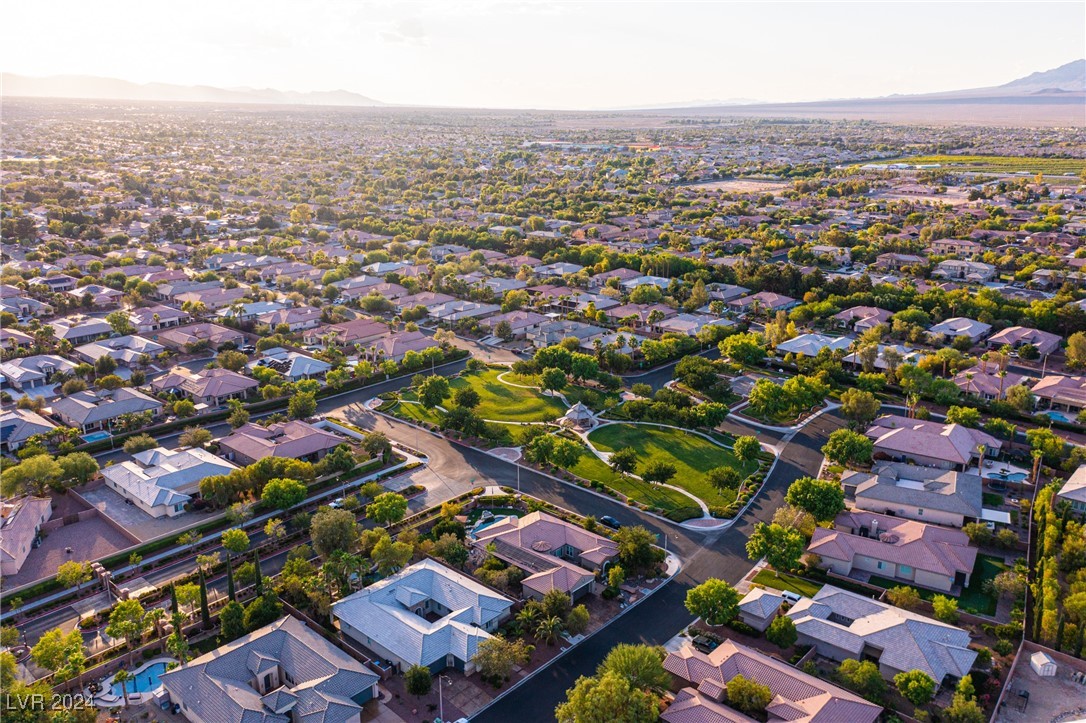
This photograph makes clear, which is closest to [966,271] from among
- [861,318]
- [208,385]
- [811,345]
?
[861,318]

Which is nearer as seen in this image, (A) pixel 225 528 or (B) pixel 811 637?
(B) pixel 811 637

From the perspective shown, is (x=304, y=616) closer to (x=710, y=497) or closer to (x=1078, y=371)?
(x=710, y=497)

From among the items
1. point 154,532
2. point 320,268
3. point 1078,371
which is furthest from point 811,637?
point 320,268

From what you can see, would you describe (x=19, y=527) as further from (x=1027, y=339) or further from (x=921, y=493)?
(x=1027, y=339)

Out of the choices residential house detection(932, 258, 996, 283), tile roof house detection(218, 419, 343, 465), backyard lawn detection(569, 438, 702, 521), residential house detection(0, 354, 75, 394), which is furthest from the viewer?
residential house detection(932, 258, 996, 283)

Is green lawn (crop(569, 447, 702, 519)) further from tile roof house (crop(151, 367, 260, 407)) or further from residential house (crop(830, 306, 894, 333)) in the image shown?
residential house (crop(830, 306, 894, 333))

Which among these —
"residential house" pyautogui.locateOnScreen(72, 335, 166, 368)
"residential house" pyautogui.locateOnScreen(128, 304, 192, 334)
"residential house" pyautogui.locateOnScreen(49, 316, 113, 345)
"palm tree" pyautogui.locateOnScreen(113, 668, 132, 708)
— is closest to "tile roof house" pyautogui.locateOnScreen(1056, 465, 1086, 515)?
"palm tree" pyautogui.locateOnScreen(113, 668, 132, 708)
